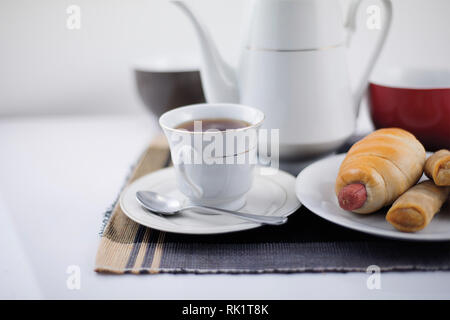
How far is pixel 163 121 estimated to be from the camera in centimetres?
58

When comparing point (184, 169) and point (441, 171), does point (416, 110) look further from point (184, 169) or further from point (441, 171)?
point (184, 169)

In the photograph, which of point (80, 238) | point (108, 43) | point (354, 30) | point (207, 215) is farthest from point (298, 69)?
point (108, 43)

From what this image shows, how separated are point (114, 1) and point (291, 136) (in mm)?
593

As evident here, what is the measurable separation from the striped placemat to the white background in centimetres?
56

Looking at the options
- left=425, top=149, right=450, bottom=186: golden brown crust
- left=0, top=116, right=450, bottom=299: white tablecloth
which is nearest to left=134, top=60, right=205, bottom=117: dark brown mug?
left=0, top=116, right=450, bottom=299: white tablecloth

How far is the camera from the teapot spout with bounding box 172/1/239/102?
67cm

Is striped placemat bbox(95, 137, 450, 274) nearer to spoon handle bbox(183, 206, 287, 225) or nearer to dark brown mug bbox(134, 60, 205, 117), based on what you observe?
spoon handle bbox(183, 206, 287, 225)

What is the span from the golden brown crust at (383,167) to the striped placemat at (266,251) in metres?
0.05

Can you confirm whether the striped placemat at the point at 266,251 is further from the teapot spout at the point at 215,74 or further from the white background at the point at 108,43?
the white background at the point at 108,43

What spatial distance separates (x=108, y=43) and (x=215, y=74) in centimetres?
47

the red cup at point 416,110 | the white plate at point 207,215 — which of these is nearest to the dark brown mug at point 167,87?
the white plate at point 207,215
